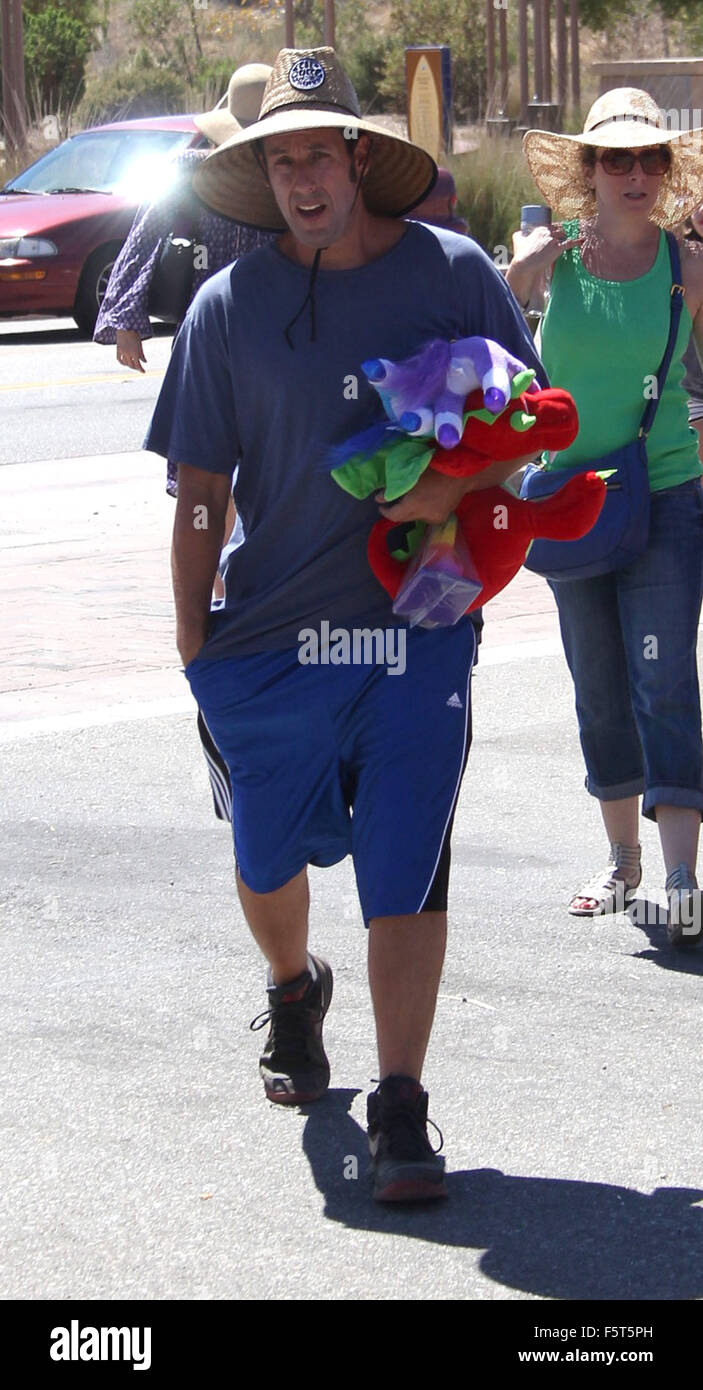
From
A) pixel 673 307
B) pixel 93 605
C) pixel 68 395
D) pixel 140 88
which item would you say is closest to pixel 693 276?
pixel 673 307

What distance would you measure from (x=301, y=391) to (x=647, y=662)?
1596mm

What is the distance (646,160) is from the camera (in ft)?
15.4

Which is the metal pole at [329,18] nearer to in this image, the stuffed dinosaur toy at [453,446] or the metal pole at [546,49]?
the metal pole at [546,49]

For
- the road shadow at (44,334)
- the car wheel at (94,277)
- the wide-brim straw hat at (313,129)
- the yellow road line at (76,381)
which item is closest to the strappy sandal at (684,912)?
the wide-brim straw hat at (313,129)

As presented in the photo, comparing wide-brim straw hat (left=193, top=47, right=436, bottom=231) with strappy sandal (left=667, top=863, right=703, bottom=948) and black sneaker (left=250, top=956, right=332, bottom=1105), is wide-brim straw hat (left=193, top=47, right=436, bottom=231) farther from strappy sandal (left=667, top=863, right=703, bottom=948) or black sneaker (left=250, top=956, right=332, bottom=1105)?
strappy sandal (left=667, top=863, right=703, bottom=948)

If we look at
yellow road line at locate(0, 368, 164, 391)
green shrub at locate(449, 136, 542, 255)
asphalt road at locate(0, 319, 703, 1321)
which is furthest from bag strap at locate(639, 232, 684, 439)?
green shrub at locate(449, 136, 542, 255)

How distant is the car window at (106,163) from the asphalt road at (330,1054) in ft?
40.0

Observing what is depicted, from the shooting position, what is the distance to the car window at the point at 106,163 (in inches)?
719

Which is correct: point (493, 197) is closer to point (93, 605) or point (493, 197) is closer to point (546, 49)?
point (546, 49)

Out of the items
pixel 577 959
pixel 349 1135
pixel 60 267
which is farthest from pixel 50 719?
pixel 60 267
